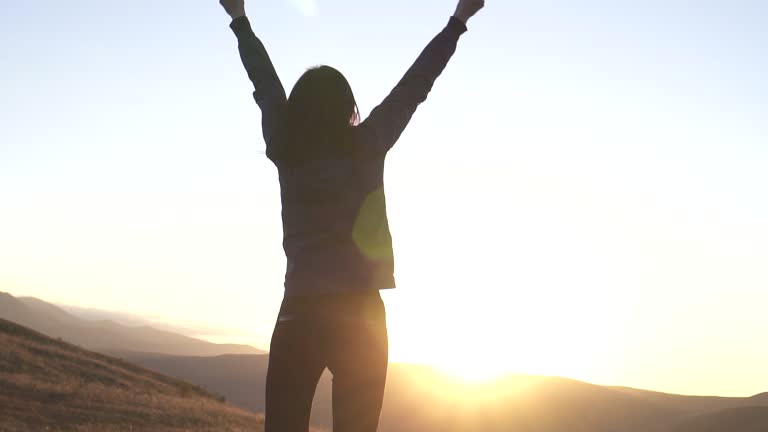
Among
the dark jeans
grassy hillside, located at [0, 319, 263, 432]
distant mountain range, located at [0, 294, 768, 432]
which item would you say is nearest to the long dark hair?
the dark jeans

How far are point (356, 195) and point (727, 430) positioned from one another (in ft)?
200

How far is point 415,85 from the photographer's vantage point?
316cm

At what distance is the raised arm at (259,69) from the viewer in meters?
3.07

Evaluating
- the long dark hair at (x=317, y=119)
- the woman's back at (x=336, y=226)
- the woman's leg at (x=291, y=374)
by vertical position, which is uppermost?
the long dark hair at (x=317, y=119)

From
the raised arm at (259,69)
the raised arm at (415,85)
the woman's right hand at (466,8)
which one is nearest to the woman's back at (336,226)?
the raised arm at (415,85)

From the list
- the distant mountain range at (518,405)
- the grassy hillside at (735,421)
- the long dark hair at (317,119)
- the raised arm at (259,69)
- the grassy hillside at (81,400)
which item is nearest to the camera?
the long dark hair at (317,119)

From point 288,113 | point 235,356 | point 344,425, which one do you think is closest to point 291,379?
point 344,425

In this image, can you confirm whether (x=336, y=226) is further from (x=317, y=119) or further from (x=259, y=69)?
(x=259, y=69)

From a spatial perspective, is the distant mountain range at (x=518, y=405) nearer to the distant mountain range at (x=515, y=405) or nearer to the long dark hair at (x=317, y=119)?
the distant mountain range at (x=515, y=405)

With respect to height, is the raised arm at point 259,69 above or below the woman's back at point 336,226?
above

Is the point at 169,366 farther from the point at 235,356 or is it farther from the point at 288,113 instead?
the point at 288,113

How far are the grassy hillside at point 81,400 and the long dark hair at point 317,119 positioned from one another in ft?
33.3

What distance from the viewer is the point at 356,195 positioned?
2.84 metres

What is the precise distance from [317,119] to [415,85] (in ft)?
1.53
